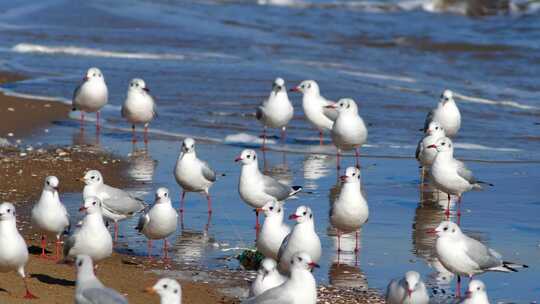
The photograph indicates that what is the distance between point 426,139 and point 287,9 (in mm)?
22543

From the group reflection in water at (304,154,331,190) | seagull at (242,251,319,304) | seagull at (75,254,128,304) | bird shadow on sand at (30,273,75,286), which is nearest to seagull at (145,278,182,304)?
seagull at (75,254,128,304)

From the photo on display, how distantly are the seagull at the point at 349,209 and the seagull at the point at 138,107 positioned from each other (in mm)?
5540

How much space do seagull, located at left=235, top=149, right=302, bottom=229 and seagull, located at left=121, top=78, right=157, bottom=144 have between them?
177 inches

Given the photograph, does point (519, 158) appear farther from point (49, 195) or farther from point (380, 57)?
point (380, 57)

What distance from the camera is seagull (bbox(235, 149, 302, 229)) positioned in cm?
1073

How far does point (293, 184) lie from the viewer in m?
12.7

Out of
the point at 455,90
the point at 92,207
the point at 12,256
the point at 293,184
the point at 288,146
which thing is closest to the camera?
the point at 12,256

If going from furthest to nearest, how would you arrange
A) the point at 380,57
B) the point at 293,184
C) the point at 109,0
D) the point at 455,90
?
the point at 109,0, the point at 380,57, the point at 455,90, the point at 293,184

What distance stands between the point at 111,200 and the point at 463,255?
2993 millimetres

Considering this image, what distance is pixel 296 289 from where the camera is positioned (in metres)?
7.33

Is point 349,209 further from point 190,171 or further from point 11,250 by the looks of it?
point 11,250

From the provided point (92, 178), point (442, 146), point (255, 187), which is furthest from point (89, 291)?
point (442, 146)

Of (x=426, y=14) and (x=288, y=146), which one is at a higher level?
(x=426, y=14)

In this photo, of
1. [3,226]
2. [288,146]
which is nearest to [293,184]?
[288,146]
